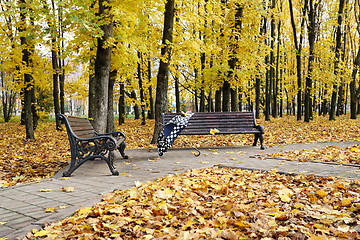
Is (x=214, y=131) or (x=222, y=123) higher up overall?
(x=222, y=123)

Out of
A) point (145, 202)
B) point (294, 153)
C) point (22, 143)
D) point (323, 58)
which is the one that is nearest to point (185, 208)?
point (145, 202)

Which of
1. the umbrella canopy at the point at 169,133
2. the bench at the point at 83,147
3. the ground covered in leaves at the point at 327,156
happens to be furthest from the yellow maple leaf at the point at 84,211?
the ground covered in leaves at the point at 327,156

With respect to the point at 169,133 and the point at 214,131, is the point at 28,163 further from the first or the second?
the point at 214,131

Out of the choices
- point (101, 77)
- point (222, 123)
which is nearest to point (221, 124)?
point (222, 123)

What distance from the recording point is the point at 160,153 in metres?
7.54

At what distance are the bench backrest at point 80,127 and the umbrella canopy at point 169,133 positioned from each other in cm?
155

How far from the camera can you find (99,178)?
5.31 m

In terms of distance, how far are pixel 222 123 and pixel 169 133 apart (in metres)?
1.87

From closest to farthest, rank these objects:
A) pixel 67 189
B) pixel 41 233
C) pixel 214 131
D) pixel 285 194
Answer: pixel 41 233 < pixel 285 194 < pixel 67 189 < pixel 214 131

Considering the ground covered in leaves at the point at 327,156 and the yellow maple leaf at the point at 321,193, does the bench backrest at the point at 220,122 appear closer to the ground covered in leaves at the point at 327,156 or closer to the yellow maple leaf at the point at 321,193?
the ground covered in leaves at the point at 327,156

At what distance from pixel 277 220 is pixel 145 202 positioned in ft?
4.93

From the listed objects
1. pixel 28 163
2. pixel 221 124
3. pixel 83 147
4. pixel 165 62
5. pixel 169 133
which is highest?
pixel 165 62

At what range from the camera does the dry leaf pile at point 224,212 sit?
9.13 feet

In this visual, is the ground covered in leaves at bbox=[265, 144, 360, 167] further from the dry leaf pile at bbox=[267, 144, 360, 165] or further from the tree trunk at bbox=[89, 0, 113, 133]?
the tree trunk at bbox=[89, 0, 113, 133]
